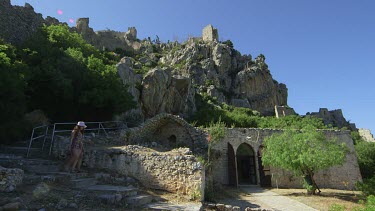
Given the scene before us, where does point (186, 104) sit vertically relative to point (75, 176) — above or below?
above

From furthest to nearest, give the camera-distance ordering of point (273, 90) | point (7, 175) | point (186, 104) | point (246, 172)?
point (273, 90)
point (186, 104)
point (246, 172)
point (7, 175)

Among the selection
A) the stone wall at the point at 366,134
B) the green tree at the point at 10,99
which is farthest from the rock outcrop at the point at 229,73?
the green tree at the point at 10,99

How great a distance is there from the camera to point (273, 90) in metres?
52.2

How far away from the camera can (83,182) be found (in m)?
7.61

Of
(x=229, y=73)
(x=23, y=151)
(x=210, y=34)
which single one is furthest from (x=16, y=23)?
(x=210, y=34)

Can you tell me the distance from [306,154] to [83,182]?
9.79 meters

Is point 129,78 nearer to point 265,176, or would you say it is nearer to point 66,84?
point 66,84

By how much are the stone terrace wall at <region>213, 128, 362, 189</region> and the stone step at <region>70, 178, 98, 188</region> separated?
9.80 meters

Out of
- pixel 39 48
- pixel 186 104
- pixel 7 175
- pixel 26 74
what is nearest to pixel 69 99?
pixel 26 74

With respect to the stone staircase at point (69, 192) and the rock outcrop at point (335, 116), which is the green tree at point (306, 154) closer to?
the stone staircase at point (69, 192)

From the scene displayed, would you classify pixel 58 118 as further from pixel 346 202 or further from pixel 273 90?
pixel 273 90

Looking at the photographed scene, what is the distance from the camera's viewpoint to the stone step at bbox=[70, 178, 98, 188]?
7.41 meters

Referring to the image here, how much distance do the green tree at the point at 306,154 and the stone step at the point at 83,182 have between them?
29.7 ft

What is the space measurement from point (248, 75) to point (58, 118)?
38.1 meters
